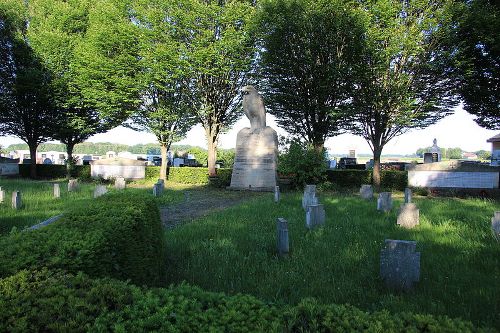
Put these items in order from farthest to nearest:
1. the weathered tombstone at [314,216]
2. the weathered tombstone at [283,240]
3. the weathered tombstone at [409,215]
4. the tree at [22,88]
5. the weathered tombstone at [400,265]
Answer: the tree at [22,88] < the weathered tombstone at [409,215] < the weathered tombstone at [314,216] < the weathered tombstone at [283,240] < the weathered tombstone at [400,265]

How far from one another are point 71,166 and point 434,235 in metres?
25.0

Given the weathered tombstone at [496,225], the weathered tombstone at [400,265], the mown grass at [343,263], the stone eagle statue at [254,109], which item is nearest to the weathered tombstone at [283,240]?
the mown grass at [343,263]

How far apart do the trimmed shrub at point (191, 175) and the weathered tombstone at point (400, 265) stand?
59.8 ft

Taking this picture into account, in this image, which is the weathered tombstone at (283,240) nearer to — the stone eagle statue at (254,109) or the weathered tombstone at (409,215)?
the weathered tombstone at (409,215)

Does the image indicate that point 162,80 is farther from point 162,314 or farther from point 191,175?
point 162,314

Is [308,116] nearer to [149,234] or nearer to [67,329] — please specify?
[149,234]

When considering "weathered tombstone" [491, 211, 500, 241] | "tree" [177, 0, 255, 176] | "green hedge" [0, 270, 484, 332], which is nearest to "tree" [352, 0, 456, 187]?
"tree" [177, 0, 255, 176]

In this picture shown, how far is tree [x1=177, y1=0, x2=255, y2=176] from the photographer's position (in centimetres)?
1944

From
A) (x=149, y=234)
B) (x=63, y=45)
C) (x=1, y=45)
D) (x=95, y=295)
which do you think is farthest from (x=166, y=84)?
(x=95, y=295)

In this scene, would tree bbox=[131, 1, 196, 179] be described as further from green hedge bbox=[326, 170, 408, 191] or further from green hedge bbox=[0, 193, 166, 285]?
green hedge bbox=[0, 193, 166, 285]

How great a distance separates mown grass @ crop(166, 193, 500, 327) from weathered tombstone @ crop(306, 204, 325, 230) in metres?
0.18

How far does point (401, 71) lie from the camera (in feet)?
58.4

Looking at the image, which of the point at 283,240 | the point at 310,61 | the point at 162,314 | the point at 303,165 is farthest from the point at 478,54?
the point at 162,314

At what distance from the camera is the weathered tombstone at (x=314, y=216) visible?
277 inches
